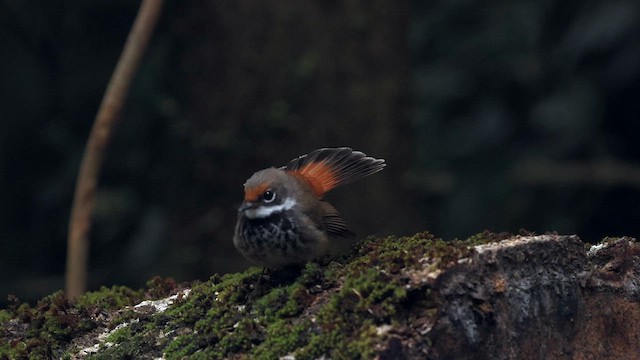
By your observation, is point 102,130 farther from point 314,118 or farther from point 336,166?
point 336,166

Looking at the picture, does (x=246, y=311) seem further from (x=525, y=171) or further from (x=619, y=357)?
(x=525, y=171)

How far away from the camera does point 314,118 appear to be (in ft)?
20.1

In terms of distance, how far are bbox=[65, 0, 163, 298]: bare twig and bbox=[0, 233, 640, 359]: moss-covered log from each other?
1.75 m

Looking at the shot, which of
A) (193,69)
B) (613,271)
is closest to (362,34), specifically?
(193,69)

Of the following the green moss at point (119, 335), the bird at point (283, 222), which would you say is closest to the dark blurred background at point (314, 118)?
the bird at point (283, 222)

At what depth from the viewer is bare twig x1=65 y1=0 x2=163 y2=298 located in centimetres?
595

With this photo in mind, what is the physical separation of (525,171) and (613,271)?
3.53 m

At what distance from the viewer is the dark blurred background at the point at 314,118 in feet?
20.1

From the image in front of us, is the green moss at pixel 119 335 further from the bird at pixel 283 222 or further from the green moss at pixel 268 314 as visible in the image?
the bird at pixel 283 222

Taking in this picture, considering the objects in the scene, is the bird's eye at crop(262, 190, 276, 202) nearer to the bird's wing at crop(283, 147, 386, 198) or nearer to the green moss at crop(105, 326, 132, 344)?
the bird's wing at crop(283, 147, 386, 198)

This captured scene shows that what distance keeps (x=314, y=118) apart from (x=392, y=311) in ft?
9.72

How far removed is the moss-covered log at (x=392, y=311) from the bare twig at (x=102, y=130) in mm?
1753

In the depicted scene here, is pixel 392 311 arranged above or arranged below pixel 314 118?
below

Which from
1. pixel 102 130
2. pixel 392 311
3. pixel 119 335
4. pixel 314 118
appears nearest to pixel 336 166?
pixel 119 335
